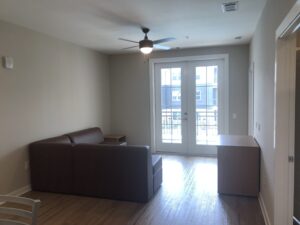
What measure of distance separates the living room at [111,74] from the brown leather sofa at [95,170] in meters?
0.18

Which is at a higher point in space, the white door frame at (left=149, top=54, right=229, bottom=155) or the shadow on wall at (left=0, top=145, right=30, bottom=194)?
the white door frame at (left=149, top=54, right=229, bottom=155)

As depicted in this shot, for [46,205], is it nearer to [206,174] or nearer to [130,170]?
[130,170]

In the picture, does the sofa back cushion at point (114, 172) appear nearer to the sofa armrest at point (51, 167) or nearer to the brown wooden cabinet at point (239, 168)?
the sofa armrest at point (51, 167)

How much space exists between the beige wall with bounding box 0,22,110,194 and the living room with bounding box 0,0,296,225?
16 millimetres

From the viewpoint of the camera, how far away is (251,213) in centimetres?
323

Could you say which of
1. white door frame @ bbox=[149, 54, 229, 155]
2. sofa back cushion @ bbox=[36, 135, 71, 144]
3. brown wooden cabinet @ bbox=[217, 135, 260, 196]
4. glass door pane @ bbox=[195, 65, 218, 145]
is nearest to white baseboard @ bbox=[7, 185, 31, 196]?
sofa back cushion @ bbox=[36, 135, 71, 144]

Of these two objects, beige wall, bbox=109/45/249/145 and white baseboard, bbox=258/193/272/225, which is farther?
beige wall, bbox=109/45/249/145

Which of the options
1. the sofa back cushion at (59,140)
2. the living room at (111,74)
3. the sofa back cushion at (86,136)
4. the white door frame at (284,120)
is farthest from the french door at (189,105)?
the white door frame at (284,120)

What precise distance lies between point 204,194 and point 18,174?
114 inches

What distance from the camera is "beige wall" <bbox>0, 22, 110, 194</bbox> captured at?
372 cm

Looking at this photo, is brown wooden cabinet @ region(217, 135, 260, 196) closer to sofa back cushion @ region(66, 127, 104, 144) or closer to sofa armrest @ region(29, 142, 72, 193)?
sofa armrest @ region(29, 142, 72, 193)

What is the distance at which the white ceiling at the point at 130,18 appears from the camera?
10.1 feet

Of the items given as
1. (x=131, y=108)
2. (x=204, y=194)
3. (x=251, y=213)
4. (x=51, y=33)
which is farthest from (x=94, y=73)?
(x=251, y=213)

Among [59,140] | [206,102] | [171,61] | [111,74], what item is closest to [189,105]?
[206,102]
